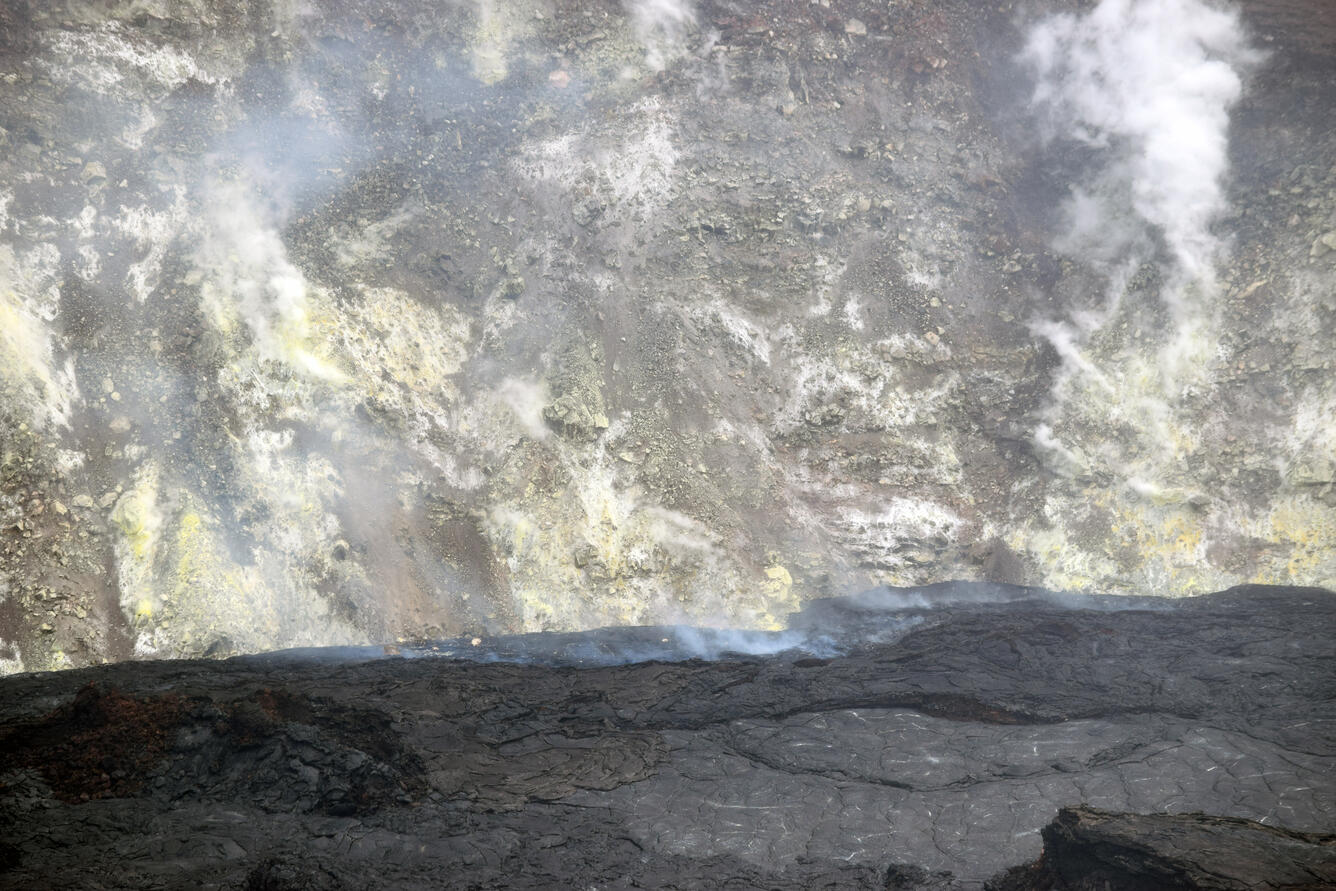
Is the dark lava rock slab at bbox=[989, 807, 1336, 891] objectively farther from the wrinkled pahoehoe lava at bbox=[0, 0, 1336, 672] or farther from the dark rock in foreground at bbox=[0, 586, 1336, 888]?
the wrinkled pahoehoe lava at bbox=[0, 0, 1336, 672]

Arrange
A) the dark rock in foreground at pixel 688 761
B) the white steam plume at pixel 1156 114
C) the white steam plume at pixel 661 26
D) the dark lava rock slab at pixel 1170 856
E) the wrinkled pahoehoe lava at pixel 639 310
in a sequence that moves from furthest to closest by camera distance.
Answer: the white steam plume at pixel 661 26, the white steam plume at pixel 1156 114, the wrinkled pahoehoe lava at pixel 639 310, the dark rock in foreground at pixel 688 761, the dark lava rock slab at pixel 1170 856

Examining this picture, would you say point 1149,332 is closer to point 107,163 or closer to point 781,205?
point 781,205

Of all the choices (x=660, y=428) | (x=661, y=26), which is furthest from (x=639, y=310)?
(x=661, y=26)

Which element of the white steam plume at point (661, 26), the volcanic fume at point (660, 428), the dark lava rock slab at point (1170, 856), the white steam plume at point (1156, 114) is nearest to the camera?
the dark lava rock slab at point (1170, 856)

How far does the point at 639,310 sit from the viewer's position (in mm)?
18875

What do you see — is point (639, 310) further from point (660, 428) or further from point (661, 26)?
point (661, 26)

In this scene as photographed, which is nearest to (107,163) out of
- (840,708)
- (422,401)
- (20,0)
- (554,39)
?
(20,0)

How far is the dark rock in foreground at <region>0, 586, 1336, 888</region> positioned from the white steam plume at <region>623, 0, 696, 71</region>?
14.8m

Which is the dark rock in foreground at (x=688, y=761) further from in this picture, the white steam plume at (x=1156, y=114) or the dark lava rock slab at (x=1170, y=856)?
the white steam plume at (x=1156, y=114)

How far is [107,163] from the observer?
54.7ft

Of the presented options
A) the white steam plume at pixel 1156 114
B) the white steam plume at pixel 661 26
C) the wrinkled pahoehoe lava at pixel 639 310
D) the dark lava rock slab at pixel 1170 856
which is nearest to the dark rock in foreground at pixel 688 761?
the dark lava rock slab at pixel 1170 856

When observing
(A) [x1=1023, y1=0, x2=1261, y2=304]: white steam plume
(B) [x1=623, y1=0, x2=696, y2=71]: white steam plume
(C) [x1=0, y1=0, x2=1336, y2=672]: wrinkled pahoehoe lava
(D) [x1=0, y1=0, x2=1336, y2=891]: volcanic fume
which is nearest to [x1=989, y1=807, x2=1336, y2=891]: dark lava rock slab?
(D) [x1=0, y1=0, x2=1336, y2=891]: volcanic fume

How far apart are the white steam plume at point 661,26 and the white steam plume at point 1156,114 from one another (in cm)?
915

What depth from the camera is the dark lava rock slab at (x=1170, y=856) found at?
7.54 meters
